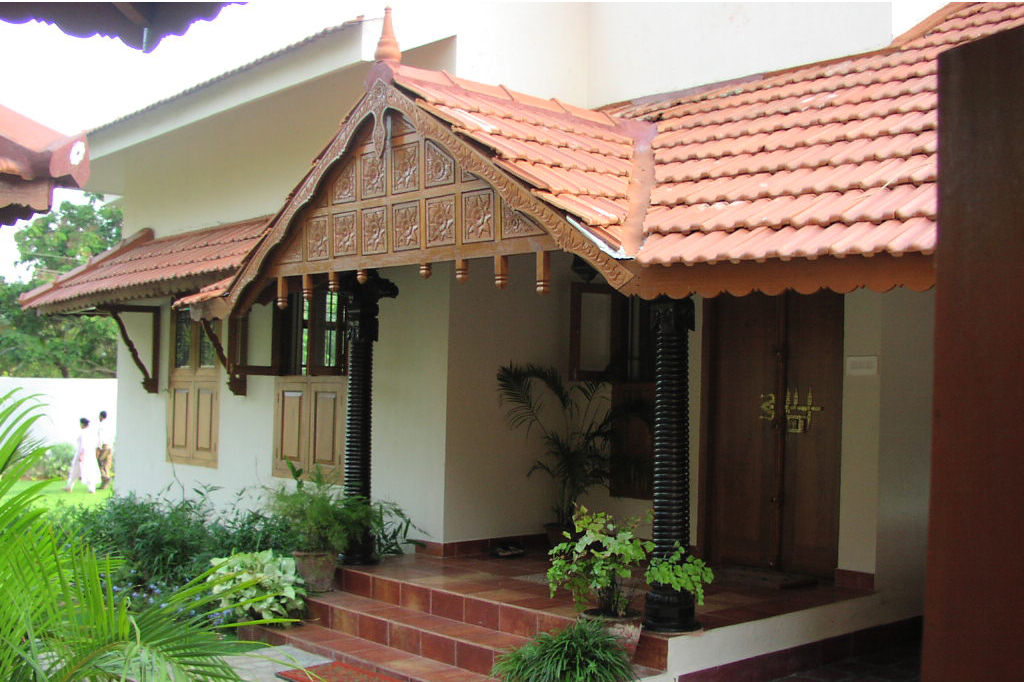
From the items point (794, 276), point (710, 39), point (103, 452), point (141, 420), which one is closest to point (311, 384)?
point (141, 420)

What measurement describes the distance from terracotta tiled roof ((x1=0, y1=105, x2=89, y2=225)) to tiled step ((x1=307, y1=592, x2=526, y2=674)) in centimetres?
389

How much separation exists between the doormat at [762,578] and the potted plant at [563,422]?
1734mm

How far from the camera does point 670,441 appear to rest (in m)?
6.37

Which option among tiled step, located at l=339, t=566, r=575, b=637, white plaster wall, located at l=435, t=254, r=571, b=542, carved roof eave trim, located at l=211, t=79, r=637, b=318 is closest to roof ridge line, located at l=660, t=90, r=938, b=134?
white plaster wall, located at l=435, t=254, r=571, b=542

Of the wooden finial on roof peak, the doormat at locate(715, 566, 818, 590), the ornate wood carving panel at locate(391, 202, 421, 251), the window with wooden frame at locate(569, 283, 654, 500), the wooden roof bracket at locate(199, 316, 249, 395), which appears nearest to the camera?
the ornate wood carving panel at locate(391, 202, 421, 251)

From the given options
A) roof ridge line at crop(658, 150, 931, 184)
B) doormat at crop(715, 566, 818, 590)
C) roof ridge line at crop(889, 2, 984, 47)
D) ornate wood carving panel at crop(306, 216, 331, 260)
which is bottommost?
doormat at crop(715, 566, 818, 590)

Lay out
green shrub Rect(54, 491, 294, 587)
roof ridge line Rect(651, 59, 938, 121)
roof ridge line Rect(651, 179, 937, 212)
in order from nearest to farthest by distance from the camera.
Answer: roof ridge line Rect(651, 179, 937, 212), roof ridge line Rect(651, 59, 938, 121), green shrub Rect(54, 491, 294, 587)

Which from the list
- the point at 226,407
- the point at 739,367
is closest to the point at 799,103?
the point at 739,367

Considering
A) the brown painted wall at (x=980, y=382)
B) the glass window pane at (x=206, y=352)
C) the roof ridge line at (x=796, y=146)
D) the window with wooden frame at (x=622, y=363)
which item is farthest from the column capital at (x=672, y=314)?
the glass window pane at (x=206, y=352)

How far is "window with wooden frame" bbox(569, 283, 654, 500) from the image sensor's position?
945cm

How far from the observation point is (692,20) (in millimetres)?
9609

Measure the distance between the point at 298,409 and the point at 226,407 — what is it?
1532 mm

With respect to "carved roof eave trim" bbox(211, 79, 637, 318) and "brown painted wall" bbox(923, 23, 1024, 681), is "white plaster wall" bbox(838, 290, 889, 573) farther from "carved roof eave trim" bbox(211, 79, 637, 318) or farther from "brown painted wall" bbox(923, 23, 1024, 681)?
"brown painted wall" bbox(923, 23, 1024, 681)

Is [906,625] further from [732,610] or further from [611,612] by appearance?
[611,612]
